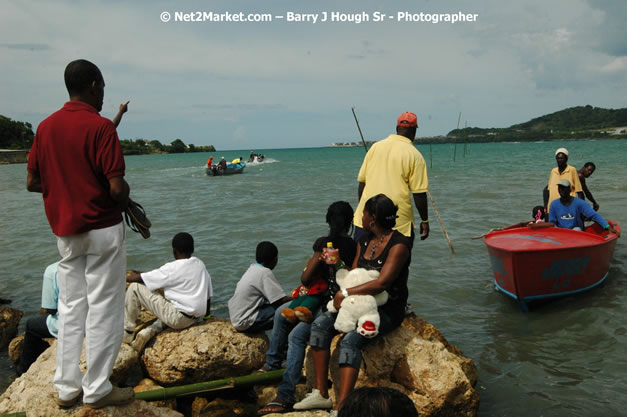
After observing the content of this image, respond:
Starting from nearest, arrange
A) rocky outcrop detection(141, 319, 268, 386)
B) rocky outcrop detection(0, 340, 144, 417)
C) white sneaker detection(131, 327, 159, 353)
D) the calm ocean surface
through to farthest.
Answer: rocky outcrop detection(0, 340, 144, 417)
rocky outcrop detection(141, 319, 268, 386)
white sneaker detection(131, 327, 159, 353)
the calm ocean surface

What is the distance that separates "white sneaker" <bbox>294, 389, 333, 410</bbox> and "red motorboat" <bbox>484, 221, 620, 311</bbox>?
4.46m

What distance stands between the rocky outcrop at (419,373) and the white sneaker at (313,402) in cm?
24

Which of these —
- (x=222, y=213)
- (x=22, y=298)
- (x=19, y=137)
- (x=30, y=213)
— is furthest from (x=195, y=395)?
(x=19, y=137)

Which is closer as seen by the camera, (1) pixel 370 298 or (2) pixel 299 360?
(1) pixel 370 298

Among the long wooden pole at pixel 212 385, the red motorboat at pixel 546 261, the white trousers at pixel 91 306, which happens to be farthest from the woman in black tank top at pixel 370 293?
the red motorboat at pixel 546 261

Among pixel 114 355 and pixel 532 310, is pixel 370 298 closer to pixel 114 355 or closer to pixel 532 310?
pixel 114 355

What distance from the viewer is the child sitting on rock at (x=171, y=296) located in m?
5.04

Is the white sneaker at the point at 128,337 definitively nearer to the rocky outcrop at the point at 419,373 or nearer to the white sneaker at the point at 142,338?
the white sneaker at the point at 142,338

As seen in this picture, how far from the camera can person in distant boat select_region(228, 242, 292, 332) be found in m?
5.07

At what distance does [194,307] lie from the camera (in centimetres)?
510

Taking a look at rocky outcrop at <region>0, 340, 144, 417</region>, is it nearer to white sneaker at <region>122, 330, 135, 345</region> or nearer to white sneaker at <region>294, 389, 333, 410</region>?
white sneaker at <region>122, 330, 135, 345</region>

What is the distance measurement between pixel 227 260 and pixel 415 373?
8.08 meters

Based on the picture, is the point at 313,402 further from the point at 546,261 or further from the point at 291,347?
the point at 546,261

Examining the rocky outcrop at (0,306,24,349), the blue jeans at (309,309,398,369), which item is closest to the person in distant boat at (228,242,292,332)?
the blue jeans at (309,309,398,369)
